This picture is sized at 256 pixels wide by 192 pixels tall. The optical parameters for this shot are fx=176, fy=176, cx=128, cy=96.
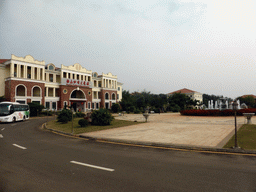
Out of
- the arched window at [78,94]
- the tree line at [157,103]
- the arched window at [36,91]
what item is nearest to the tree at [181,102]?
the tree line at [157,103]

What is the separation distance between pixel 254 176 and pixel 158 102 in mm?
60232

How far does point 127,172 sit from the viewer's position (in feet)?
18.0

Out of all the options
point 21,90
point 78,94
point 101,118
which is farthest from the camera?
point 78,94

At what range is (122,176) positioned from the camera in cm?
516

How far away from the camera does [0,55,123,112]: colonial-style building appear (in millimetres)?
38531

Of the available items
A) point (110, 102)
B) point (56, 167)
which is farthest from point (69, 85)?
point (56, 167)

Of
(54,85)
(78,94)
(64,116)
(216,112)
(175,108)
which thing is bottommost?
(175,108)

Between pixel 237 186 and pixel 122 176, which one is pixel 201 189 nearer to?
pixel 237 186

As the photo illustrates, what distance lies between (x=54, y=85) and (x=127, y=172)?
44759 millimetres

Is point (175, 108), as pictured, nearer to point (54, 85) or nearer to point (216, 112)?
point (216, 112)

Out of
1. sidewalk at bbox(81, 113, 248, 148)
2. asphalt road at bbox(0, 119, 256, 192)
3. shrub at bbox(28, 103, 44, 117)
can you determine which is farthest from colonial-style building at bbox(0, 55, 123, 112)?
asphalt road at bbox(0, 119, 256, 192)

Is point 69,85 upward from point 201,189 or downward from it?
upward

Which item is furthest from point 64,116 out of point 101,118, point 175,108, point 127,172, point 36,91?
point 175,108

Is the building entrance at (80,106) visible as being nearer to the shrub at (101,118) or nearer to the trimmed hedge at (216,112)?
the trimmed hedge at (216,112)
